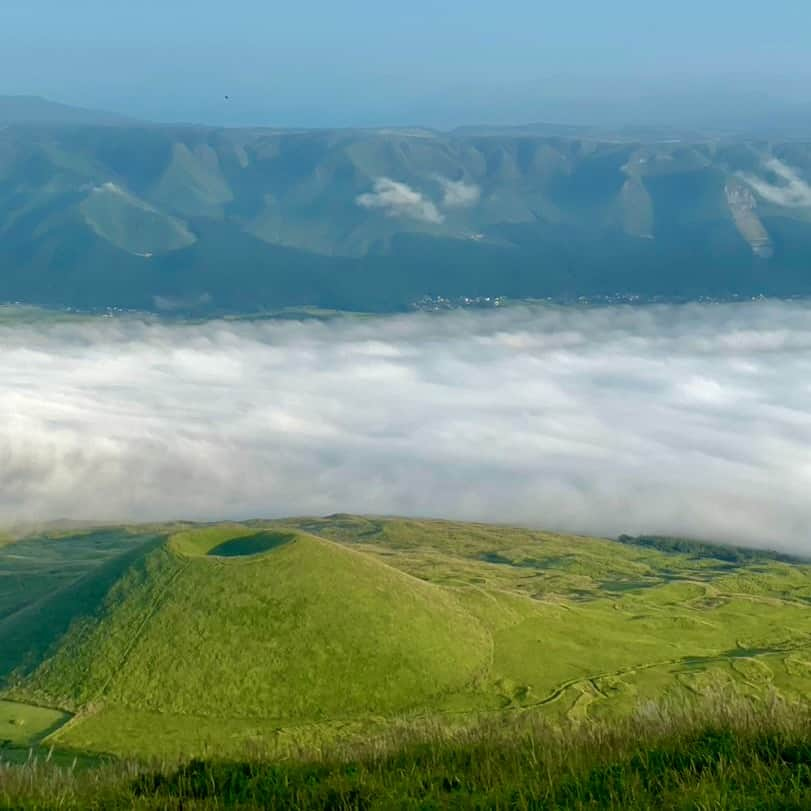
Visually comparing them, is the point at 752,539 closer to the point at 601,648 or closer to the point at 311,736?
the point at 601,648

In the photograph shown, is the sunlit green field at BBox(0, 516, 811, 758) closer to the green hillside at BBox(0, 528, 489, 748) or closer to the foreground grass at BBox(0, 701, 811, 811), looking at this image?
the green hillside at BBox(0, 528, 489, 748)

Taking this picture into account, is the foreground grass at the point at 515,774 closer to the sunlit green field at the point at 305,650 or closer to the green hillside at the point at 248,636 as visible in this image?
the sunlit green field at the point at 305,650

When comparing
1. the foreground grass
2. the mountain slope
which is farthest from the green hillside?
the foreground grass

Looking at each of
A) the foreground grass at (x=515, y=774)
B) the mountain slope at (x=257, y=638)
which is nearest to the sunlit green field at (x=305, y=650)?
the mountain slope at (x=257, y=638)

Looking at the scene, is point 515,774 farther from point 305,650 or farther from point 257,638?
point 257,638

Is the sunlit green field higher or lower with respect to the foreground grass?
lower

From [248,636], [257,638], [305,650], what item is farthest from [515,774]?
[248,636]

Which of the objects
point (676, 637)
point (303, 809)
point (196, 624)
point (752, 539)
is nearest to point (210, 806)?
point (303, 809)
